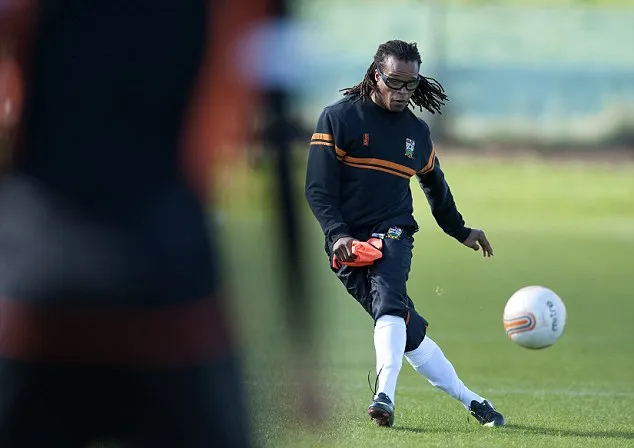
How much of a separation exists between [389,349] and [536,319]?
159 centimetres

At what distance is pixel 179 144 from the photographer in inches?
103

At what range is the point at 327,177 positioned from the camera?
23.0ft

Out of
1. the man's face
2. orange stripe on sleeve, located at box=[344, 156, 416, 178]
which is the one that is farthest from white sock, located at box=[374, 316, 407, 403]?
the man's face

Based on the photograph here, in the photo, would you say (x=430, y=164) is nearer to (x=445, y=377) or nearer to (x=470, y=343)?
(x=445, y=377)

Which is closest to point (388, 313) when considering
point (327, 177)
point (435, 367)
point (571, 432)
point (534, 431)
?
point (435, 367)

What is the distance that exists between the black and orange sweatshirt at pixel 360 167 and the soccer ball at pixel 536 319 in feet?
4.56

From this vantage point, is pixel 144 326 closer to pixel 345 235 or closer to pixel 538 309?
pixel 345 235

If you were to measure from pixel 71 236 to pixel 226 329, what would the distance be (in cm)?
36

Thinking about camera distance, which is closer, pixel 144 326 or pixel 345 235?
pixel 144 326

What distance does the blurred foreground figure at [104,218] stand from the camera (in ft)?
8.50

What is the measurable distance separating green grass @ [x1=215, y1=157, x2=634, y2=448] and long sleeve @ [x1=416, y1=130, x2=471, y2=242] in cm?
110

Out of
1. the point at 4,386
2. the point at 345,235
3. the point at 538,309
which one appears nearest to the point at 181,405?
the point at 4,386

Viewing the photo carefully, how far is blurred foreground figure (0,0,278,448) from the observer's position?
2.59 m

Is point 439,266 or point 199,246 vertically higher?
point 199,246
